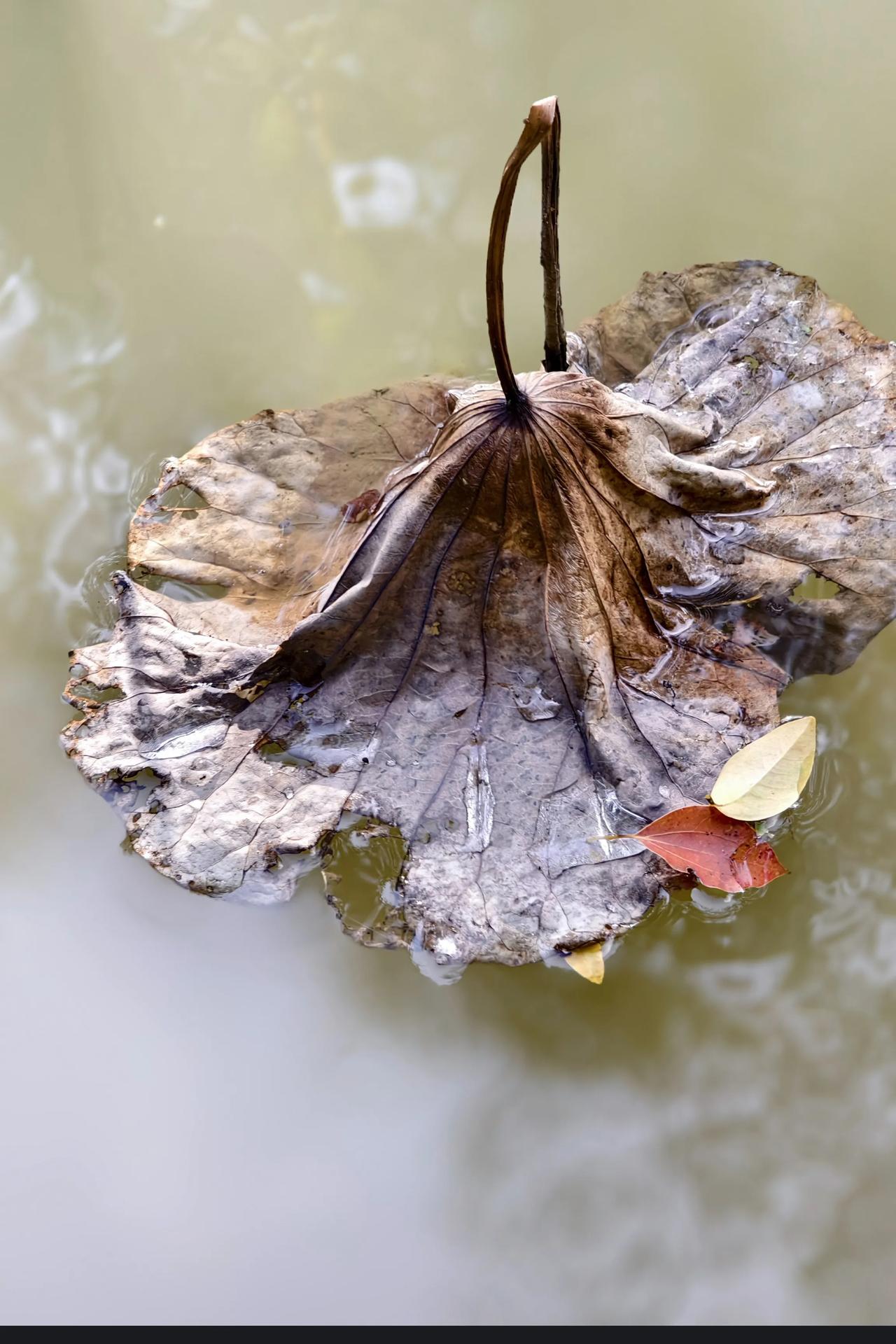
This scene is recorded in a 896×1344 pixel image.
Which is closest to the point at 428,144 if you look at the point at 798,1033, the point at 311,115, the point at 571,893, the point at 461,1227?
the point at 311,115

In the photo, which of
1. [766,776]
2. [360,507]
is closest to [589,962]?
[766,776]

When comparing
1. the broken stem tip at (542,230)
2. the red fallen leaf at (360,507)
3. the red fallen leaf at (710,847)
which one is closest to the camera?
the broken stem tip at (542,230)

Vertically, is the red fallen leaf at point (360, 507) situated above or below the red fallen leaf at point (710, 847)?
above

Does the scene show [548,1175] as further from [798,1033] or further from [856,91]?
[856,91]

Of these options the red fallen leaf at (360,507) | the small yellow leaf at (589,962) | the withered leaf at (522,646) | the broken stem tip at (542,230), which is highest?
the broken stem tip at (542,230)

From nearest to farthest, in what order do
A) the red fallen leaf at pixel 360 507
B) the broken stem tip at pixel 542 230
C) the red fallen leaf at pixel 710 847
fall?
the broken stem tip at pixel 542 230 → the red fallen leaf at pixel 710 847 → the red fallen leaf at pixel 360 507

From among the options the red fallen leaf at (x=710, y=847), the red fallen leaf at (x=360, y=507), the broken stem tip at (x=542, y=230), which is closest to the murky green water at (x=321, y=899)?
the red fallen leaf at (x=710, y=847)

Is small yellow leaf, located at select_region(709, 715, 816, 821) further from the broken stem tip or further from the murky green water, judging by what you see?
the broken stem tip

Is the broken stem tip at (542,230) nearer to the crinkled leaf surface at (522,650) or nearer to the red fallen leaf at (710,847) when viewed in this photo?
the crinkled leaf surface at (522,650)
